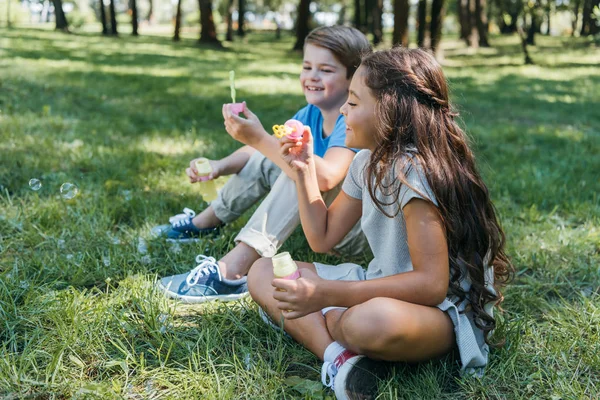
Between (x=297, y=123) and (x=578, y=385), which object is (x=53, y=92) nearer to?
(x=297, y=123)

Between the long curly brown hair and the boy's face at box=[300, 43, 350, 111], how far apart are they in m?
0.64

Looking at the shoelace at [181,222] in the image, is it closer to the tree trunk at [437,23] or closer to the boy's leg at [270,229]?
the boy's leg at [270,229]

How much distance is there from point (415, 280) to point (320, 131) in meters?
1.07

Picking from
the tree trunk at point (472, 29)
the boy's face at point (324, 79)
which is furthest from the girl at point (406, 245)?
the tree trunk at point (472, 29)

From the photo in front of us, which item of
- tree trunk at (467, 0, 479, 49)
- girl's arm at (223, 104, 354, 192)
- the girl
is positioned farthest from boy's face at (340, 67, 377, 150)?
tree trunk at (467, 0, 479, 49)

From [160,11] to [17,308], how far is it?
2333 inches

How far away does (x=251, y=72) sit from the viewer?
10.3 meters

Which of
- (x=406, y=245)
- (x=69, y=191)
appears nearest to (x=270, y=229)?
(x=406, y=245)

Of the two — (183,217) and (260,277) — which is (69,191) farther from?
(260,277)

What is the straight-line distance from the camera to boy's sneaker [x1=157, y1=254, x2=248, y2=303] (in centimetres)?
224

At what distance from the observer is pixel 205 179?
252 cm

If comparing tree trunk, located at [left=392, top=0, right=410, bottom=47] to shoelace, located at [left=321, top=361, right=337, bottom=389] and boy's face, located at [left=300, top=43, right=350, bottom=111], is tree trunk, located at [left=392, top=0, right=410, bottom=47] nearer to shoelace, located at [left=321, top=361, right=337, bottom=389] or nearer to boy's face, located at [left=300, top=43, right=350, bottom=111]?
boy's face, located at [left=300, top=43, right=350, bottom=111]

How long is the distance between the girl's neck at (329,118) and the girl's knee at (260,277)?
0.68 meters

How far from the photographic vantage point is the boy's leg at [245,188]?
2652 millimetres
